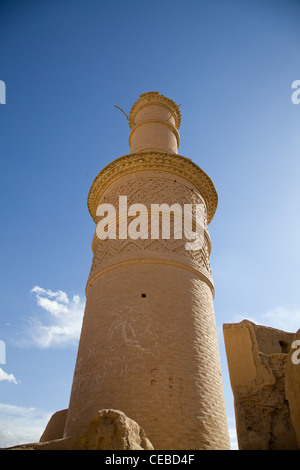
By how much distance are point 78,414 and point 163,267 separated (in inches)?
119

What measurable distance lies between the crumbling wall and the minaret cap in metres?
6.04

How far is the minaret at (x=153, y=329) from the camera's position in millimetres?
4859

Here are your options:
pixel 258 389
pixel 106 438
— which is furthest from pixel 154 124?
pixel 106 438

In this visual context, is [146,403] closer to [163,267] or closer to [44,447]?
[44,447]

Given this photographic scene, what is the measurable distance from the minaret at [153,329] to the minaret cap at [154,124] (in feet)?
5.57

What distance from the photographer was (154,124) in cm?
1051

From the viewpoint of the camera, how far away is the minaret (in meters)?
4.86

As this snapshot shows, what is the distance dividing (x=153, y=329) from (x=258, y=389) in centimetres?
193

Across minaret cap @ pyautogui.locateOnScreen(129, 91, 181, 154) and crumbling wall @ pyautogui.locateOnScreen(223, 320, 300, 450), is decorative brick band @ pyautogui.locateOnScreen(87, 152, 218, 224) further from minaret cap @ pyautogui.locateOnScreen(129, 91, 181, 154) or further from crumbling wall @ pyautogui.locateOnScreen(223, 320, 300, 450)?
crumbling wall @ pyautogui.locateOnScreen(223, 320, 300, 450)

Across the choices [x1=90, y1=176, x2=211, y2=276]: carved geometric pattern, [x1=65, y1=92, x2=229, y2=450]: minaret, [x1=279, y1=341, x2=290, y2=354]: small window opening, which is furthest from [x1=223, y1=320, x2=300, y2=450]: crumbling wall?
[x1=90, y1=176, x2=211, y2=276]: carved geometric pattern

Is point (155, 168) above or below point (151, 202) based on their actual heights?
above

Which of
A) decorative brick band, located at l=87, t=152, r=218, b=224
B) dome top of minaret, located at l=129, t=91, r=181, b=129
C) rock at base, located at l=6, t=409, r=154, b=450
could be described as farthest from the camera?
dome top of minaret, located at l=129, t=91, r=181, b=129

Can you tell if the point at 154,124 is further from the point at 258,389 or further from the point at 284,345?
the point at 258,389

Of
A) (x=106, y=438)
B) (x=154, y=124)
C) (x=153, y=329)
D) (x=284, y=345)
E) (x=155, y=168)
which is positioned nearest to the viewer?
(x=106, y=438)
